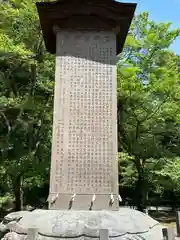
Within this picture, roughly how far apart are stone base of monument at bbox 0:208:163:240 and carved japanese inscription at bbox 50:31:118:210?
0.75 metres

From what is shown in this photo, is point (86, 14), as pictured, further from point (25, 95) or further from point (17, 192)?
point (17, 192)

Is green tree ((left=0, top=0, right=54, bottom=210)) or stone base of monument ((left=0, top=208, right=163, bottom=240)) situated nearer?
stone base of monument ((left=0, top=208, right=163, bottom=240))

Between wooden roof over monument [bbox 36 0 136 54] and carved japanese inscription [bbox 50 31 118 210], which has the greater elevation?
wooden roof over monument [bbox 36 0 136 54]

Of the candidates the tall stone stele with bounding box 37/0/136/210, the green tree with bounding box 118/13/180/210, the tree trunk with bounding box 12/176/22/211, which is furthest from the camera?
the tree trunk with bounding box 12/176/22/211

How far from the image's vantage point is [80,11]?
5.84 metres

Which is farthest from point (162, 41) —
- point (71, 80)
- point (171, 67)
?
point (71, 80)

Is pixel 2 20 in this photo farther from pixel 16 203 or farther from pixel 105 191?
pixel 105 191

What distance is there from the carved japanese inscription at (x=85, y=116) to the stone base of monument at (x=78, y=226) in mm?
751

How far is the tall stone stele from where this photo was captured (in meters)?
5.06

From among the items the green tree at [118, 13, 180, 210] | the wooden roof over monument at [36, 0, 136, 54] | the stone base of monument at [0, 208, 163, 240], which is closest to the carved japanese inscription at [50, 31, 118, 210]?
→ the wooden roof over monument at [36, 0, 136, 54]

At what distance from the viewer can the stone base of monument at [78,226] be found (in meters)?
3.86

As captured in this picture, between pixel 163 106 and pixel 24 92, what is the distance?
570 cm

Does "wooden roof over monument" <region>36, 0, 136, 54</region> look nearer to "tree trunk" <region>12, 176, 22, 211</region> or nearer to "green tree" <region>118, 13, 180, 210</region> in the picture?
"green tree" <region>118, 13, 180, 210</region>

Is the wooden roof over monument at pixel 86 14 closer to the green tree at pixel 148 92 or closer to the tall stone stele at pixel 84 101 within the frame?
the tall stone stele at pixel 84 101
